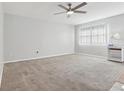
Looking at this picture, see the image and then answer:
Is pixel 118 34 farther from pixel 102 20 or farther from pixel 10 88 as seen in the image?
pixel 10 88

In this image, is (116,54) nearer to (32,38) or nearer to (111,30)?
(111,30)

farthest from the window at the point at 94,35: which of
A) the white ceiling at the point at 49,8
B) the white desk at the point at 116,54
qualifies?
the white ceiling at the point at 49,8

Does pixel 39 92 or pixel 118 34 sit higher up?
pixel 118 34

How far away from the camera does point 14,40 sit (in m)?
4.75

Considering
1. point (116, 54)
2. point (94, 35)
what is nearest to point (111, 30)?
point (94, 35)

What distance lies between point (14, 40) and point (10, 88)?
3190 millimetres

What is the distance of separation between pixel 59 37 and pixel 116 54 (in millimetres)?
3746

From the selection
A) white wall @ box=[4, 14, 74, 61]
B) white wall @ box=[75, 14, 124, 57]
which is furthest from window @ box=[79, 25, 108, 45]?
white wall @ box=[4, 14, 74, 61]

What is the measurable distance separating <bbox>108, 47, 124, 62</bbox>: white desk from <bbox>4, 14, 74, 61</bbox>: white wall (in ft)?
10.6

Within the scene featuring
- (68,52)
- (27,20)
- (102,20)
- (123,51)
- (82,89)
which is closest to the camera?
(82,89)

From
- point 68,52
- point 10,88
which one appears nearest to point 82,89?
point 10,88

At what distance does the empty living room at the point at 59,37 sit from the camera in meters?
3.46

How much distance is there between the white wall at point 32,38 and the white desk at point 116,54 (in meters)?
3.24

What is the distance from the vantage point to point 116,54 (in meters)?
4.67
